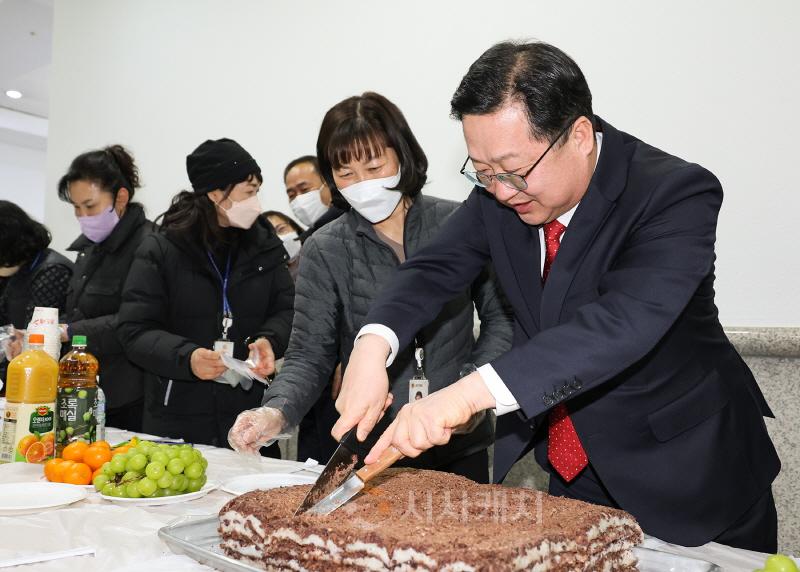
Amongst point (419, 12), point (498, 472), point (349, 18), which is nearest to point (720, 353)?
point (498, 472)

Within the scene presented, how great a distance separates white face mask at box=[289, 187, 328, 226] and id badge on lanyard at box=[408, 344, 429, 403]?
1.41m

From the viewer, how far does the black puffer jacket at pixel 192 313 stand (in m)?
2.31

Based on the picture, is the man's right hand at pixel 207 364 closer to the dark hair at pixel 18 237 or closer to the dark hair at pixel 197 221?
the dark hair at pixel 197 221

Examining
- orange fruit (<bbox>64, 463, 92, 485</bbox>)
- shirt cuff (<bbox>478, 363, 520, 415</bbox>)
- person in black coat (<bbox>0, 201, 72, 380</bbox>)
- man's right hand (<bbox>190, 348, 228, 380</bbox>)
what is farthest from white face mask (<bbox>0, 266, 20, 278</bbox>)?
shirt cuff (<bbox>478, 363, 520, 415</bbox>)

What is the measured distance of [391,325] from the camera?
138 centimetres

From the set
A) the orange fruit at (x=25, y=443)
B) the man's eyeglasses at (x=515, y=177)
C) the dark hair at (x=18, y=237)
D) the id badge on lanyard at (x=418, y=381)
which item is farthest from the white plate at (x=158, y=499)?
the dark hair at (x=18, y=237)

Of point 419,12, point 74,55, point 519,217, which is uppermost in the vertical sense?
point 74,55

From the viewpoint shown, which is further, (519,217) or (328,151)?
(328,151)

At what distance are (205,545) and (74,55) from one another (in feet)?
15.9

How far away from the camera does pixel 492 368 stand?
3.45 ft

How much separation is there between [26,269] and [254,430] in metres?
2.29

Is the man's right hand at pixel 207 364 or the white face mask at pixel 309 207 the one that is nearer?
the man's right hand at pixel 207 364

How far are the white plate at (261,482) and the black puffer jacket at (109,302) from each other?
4.73 feet

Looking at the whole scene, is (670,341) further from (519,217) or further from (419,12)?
(419,12)
